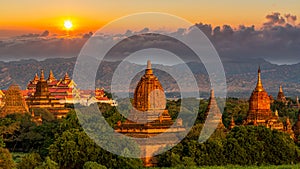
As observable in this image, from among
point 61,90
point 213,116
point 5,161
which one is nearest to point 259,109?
point 213,116

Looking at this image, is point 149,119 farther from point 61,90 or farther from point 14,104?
point 61,90

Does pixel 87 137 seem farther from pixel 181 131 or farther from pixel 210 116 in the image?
pixel 210 116

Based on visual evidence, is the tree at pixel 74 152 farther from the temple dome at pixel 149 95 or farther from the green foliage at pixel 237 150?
the temple dome at pixel 149 95

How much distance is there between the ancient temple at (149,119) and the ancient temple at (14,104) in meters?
36.1

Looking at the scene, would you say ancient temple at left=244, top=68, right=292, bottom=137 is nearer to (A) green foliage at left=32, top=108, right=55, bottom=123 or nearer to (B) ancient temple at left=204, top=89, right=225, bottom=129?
(B) ancient temple at left=204, top=89, right=225, bottom=129

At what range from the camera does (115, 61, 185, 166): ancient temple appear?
→ 193ft

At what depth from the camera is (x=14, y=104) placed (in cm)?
10150

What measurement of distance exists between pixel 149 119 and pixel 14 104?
139ft

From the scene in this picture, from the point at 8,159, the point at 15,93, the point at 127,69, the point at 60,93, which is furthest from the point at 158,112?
the point at 127,69

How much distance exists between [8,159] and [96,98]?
77269 millimetres

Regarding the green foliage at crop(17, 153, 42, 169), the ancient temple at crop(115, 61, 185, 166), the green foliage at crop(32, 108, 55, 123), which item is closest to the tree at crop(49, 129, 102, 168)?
the green foliage at crop(17, 153, 42, 169)

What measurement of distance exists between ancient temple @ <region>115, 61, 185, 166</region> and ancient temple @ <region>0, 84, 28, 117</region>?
36.1m

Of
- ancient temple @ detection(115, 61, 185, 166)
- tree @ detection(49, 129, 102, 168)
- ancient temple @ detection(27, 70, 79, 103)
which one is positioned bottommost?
tree @ detection(49, 129, 102, 168)

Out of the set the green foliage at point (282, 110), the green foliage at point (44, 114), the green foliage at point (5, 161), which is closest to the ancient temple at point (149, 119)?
the green foliage at point (5, 161)
